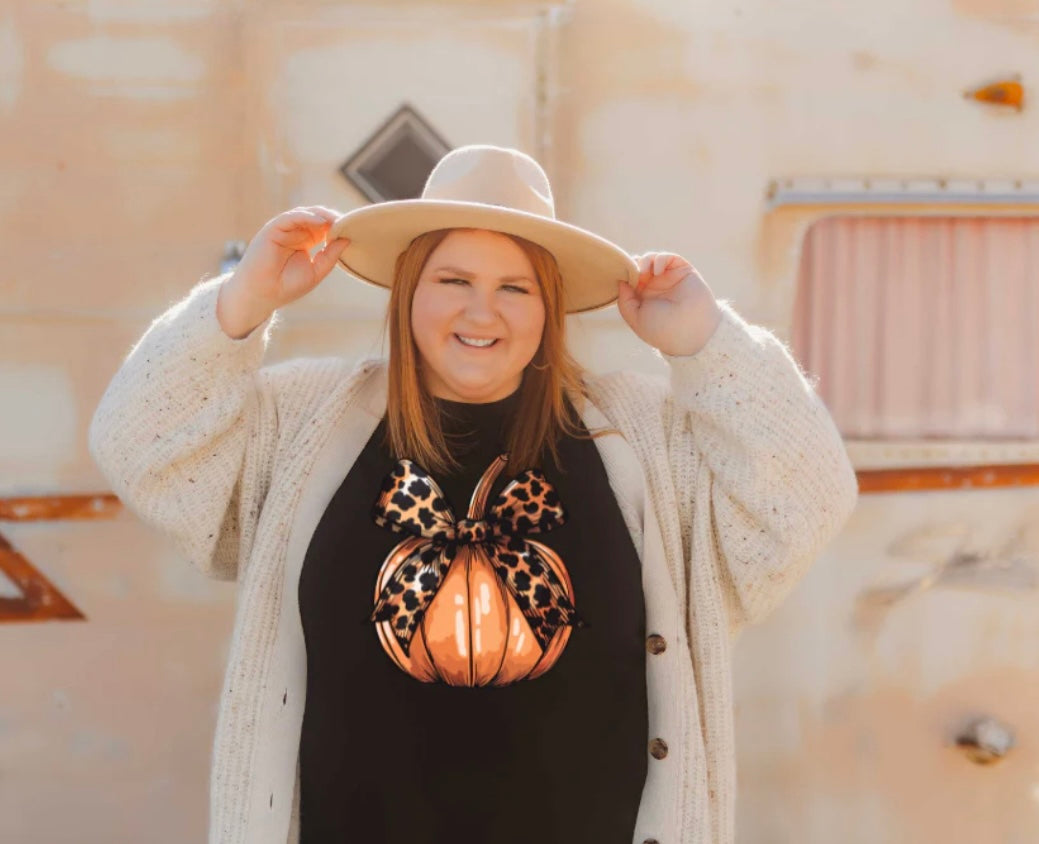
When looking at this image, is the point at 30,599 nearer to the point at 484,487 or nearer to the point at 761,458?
the point at 484,487

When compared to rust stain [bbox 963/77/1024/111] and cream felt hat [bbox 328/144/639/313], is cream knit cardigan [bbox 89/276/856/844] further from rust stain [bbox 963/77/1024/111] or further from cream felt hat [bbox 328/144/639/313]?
rust stain [bbox 963/77/1024/111]

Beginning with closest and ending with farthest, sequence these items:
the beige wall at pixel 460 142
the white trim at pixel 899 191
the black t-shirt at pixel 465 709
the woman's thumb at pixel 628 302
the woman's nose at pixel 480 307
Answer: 1. the black t-shirt at pixel 465 709
2. the woman's nose at pixel 480 307
3. the woman's thumb at pixel 628 302
4. the beige wall at pixel 460 142
5. the white trim at pixel 899 191

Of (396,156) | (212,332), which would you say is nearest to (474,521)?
(212,332)

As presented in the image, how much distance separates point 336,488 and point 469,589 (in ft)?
1.00

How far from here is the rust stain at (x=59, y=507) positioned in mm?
2676

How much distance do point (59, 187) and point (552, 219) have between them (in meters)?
1.44

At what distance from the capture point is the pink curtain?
9.45ft

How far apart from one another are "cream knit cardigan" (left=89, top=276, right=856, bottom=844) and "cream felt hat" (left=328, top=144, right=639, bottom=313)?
224 mm

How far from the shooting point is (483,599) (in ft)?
5.53

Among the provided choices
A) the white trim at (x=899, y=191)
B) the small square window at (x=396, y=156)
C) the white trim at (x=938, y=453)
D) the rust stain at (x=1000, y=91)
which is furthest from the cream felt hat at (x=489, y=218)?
the rust stain at (x=1000, y=91)

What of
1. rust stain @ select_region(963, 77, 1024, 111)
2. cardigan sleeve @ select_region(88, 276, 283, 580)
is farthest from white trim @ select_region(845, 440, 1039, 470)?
cardigan sleeve @ select_region(88, 276, 283, 580)

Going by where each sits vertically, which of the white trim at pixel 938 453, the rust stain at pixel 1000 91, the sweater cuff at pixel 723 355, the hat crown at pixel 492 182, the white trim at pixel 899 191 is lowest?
the white trim at pixel 938 453

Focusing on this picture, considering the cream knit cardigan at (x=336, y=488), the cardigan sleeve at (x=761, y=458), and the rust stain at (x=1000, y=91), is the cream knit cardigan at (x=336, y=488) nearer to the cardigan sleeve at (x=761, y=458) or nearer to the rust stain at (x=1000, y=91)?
the cardigan sleeve at (x=761, y=458)

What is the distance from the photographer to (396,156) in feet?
8.75
